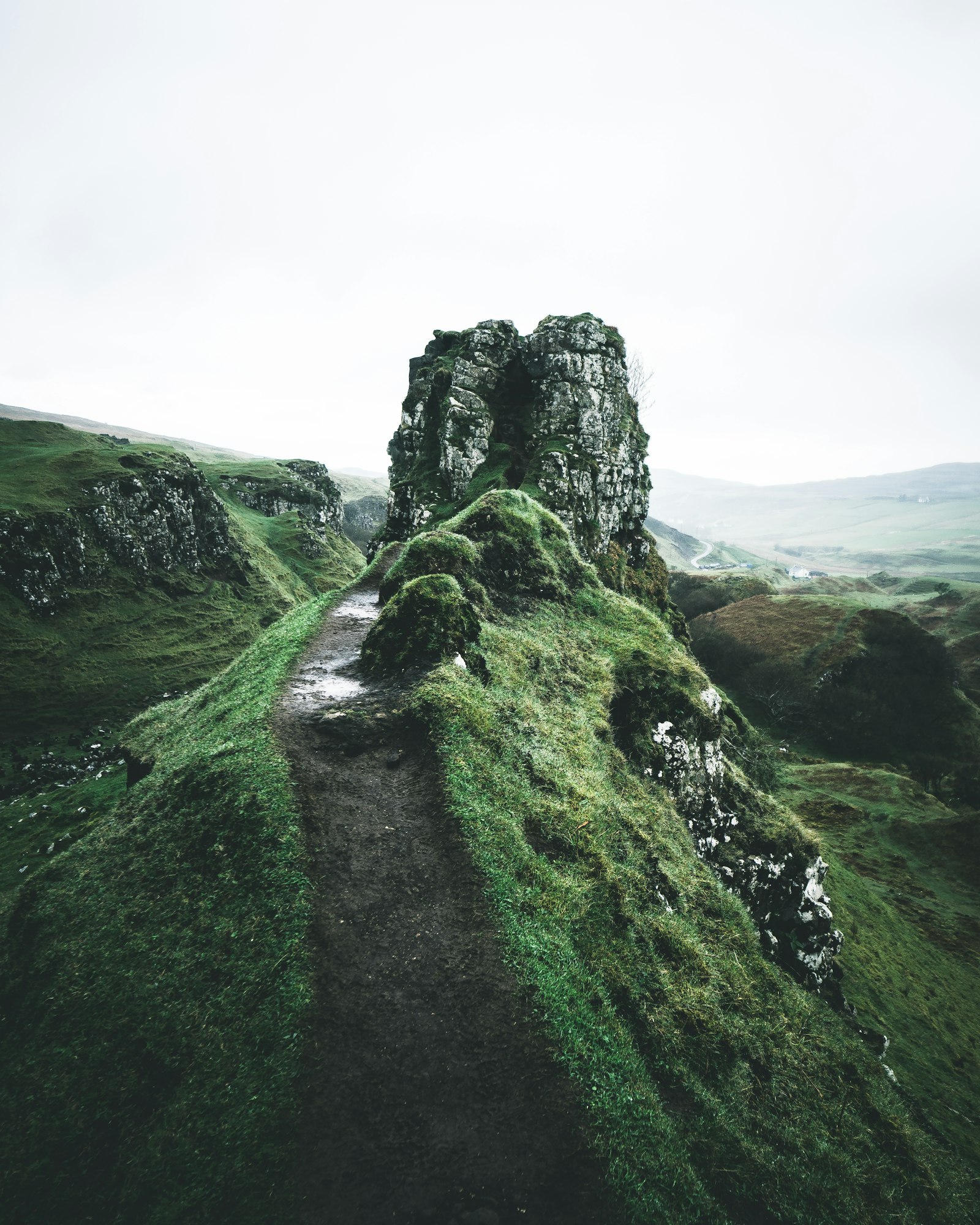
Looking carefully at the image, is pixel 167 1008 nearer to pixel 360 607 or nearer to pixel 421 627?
pixel 421 627

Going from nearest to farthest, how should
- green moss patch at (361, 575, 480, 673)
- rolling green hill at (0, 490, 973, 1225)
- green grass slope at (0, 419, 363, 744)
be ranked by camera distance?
1. rolling green hill at (0, 490, 973, 1225)
2. green moss patch at (361, 575, 480, 673)
3. green grass slope at (0, 419, 363, 744)

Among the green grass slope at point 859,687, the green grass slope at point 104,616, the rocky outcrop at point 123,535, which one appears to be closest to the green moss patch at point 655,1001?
the green grass slope at point 104,616

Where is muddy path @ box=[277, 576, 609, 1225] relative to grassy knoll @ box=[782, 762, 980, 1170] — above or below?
above

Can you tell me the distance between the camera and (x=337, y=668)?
73.2 ft

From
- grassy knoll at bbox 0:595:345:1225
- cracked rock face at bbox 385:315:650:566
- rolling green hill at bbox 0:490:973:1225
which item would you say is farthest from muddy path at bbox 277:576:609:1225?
cracked rock face at bbox 385:315:650:566

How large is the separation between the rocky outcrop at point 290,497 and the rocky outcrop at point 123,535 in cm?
3905

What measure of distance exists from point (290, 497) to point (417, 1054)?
15522 centimetres

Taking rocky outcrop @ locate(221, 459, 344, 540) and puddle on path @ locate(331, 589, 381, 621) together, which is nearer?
puddle on path @ locate(331, 589, 381, 621)

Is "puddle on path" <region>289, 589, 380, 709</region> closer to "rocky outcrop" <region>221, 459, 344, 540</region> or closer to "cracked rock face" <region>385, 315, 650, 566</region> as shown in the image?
"cracked rock face" <region>385, 315, 650, 566</region>

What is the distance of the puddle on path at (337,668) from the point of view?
19.3 metres

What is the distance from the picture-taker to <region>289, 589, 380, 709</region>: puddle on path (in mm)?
19344

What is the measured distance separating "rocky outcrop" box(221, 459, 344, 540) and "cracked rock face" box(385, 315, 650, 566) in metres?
85.4

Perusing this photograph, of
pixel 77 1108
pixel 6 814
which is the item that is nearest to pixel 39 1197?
pixel 77 1108

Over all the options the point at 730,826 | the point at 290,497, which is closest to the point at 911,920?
the point at 730,826
